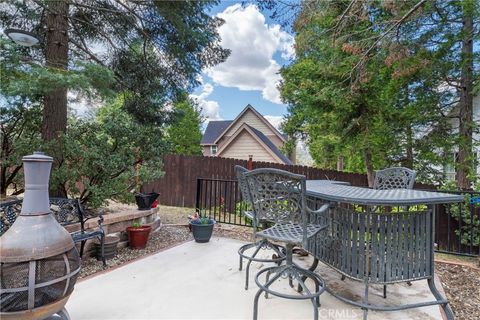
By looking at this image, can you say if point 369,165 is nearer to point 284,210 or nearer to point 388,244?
point 388,244

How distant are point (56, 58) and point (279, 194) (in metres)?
3.60

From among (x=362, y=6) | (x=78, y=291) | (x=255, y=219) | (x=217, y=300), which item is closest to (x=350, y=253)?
(x=255, y=219)

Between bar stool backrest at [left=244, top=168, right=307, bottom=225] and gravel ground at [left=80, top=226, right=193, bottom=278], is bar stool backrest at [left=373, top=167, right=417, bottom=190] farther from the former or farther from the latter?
gravel ground at [left=80, top=226, right=193, bottom=278]

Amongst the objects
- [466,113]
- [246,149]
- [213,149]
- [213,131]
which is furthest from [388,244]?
[213,131]

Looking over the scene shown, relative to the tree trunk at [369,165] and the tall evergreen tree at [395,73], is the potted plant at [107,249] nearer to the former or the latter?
the tall evergreen tree at [395,73]

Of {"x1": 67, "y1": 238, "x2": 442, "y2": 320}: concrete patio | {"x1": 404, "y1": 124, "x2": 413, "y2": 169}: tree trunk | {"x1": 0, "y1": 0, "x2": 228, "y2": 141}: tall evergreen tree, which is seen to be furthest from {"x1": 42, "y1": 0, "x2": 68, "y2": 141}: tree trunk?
A: {"x1": 404, "y1": 124, "x2": 413, "y2": 169}: tree trunk

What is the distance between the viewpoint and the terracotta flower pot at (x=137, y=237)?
3.64 metres

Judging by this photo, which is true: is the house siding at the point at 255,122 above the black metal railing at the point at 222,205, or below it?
above

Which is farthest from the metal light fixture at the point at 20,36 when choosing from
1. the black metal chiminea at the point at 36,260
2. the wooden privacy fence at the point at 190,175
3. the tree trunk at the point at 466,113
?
the tree trunk at the point at 466,113

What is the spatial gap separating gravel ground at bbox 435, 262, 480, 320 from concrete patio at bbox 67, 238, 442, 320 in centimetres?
19

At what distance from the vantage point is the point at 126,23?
→ 15.0ft

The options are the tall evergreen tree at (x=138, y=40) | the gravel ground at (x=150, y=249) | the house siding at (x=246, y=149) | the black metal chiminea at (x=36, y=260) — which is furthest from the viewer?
the house siding at (x=246, y=149)

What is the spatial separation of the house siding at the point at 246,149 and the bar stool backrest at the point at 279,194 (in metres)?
11.2

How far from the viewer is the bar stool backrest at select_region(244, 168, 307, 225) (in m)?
2.00
